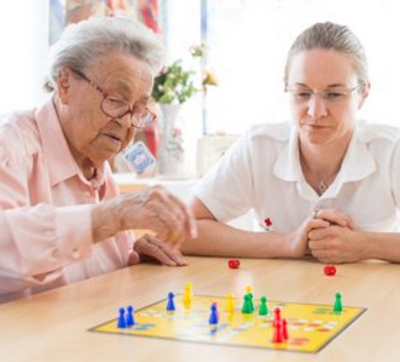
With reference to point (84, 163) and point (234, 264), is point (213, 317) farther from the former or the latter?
point (84, 163)

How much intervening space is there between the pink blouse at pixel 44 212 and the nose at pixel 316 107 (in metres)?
0.56

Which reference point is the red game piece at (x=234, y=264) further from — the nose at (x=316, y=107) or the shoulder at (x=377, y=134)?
the shoulder at (x=377, y=134)

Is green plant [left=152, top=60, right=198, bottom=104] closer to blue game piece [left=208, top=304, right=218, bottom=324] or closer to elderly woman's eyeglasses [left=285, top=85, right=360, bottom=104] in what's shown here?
elderly woman's eyeglasses [left=285, top=85, right=360, bottom=104]

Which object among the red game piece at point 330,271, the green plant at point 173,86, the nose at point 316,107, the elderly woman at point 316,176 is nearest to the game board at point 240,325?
the red game piece at point 330,271

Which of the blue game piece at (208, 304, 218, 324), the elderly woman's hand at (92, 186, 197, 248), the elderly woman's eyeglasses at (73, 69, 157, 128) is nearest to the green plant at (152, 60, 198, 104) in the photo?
the elderly woman's eyeglasses at (73, 69, 157, 128)

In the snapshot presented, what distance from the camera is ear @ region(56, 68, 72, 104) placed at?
71.4 inches

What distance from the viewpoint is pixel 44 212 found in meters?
1.50

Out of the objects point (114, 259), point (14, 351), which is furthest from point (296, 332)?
point (114, 259)

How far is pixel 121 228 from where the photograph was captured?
152 cm

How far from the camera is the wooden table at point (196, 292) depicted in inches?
43.2

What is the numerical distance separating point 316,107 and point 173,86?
190 cm

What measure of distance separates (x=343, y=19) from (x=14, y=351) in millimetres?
2986

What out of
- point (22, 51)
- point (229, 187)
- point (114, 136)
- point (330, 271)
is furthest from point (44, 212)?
point (22, 51)

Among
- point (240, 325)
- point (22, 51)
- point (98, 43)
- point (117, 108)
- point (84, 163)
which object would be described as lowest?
point (240, 325)
